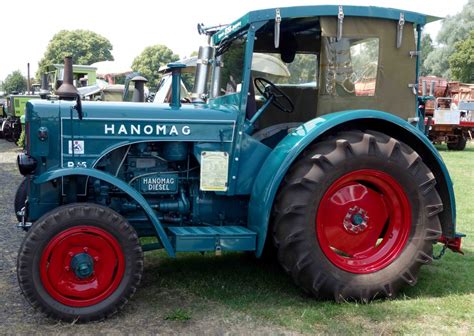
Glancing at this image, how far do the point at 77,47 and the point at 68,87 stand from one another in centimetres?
6770

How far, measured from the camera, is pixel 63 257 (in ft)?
11.9

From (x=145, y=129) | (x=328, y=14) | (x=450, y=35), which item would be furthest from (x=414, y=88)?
(x=450, y=35)

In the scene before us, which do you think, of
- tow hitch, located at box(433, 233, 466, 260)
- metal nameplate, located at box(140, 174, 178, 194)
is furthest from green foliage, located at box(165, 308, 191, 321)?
tow hitch, located at box(433, 233, 466, 260)

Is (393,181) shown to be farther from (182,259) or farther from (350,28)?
(182,259)

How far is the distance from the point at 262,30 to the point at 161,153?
1.35 meters

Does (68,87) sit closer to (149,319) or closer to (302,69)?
(149,319)

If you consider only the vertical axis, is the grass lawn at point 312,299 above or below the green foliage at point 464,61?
below

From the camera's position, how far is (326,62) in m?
4.37

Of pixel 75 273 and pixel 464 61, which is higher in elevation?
pixel 464 61

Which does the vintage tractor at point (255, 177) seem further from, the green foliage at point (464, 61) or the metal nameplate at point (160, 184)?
the green foliage at point (464, 61)

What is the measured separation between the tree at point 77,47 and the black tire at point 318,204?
213ft

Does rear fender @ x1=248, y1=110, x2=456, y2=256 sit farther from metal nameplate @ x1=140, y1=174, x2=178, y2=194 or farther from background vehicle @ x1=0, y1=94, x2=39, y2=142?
background vehicle @ x1=0, y1=94, x2=39, y2=142

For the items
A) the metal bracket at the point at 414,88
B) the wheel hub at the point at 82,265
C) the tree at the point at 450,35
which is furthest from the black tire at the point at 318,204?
the tree at the point at 450,35

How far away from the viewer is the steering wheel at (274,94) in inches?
177
